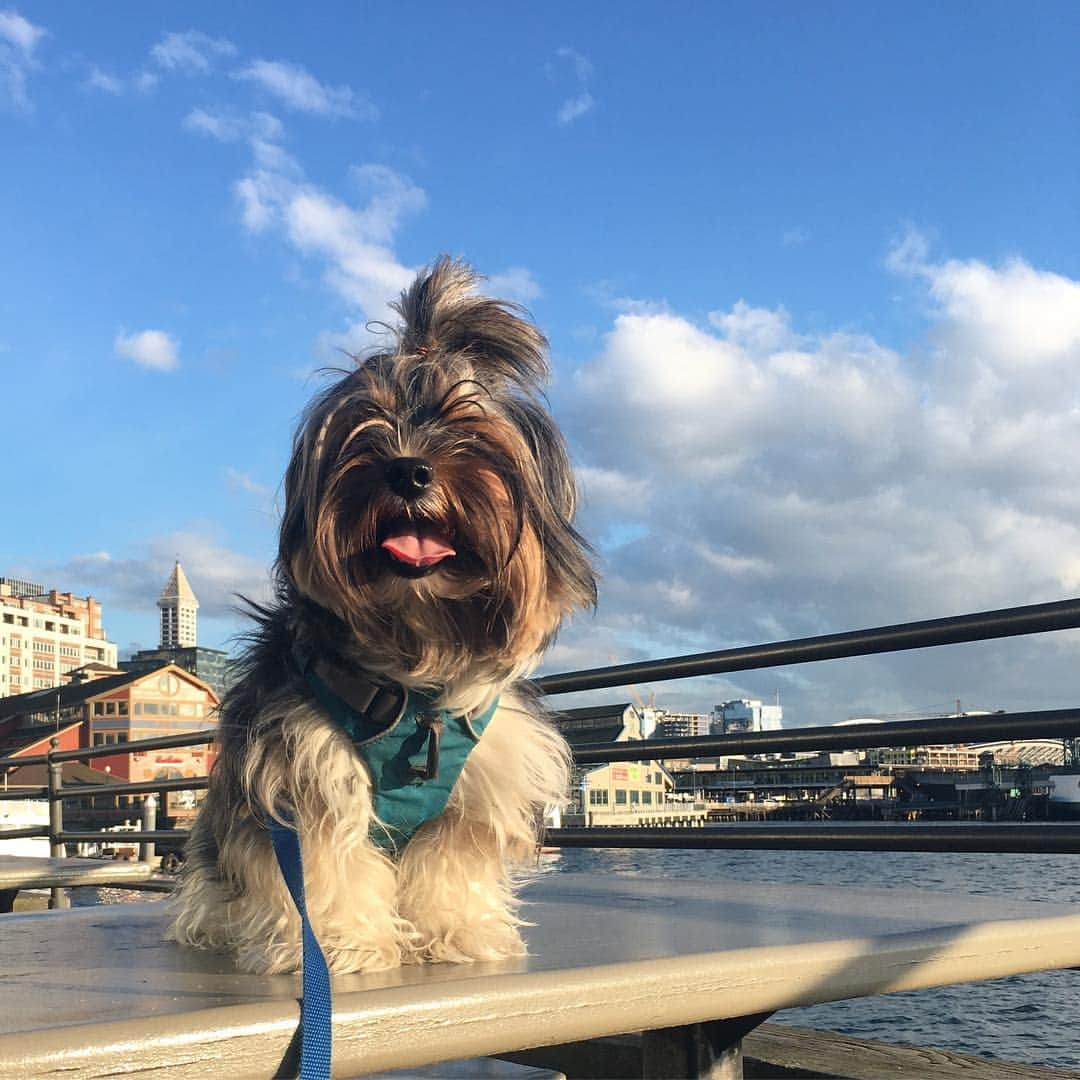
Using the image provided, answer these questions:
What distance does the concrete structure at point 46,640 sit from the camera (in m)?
117

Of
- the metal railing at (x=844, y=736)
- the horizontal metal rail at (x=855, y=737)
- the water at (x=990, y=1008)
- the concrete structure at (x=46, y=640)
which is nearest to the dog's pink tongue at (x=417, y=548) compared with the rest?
the metal railing at (x=844, y=736)

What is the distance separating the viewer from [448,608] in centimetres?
211

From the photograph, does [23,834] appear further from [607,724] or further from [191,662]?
[191,662]

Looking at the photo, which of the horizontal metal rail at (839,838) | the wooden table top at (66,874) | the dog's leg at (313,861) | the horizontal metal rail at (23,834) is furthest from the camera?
the horizontal metal rail at (23,834)

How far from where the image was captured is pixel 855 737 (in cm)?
354

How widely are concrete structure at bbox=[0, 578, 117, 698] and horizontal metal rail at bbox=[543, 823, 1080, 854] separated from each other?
11703 centimetres

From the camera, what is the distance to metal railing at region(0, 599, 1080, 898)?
304cm

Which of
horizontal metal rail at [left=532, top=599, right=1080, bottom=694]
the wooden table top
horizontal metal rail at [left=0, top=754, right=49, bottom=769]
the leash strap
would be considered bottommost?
the wooden table top

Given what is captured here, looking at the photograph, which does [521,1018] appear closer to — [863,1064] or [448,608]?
[448,608]

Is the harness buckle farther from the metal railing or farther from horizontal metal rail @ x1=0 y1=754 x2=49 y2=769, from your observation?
horizontal metal rail @ x1=0 y1=754 x2=49 y2=769

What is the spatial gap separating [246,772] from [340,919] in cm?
30

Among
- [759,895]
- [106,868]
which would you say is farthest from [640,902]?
[106,868]

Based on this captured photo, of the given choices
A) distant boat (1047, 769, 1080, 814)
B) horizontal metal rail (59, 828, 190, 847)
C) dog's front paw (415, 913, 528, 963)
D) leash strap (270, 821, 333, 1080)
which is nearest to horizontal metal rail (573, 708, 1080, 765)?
distant boat (1047, 769, 1080, 814)

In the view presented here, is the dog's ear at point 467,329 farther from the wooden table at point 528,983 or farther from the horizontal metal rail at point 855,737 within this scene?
the horizontal metal rail at point 855,737
